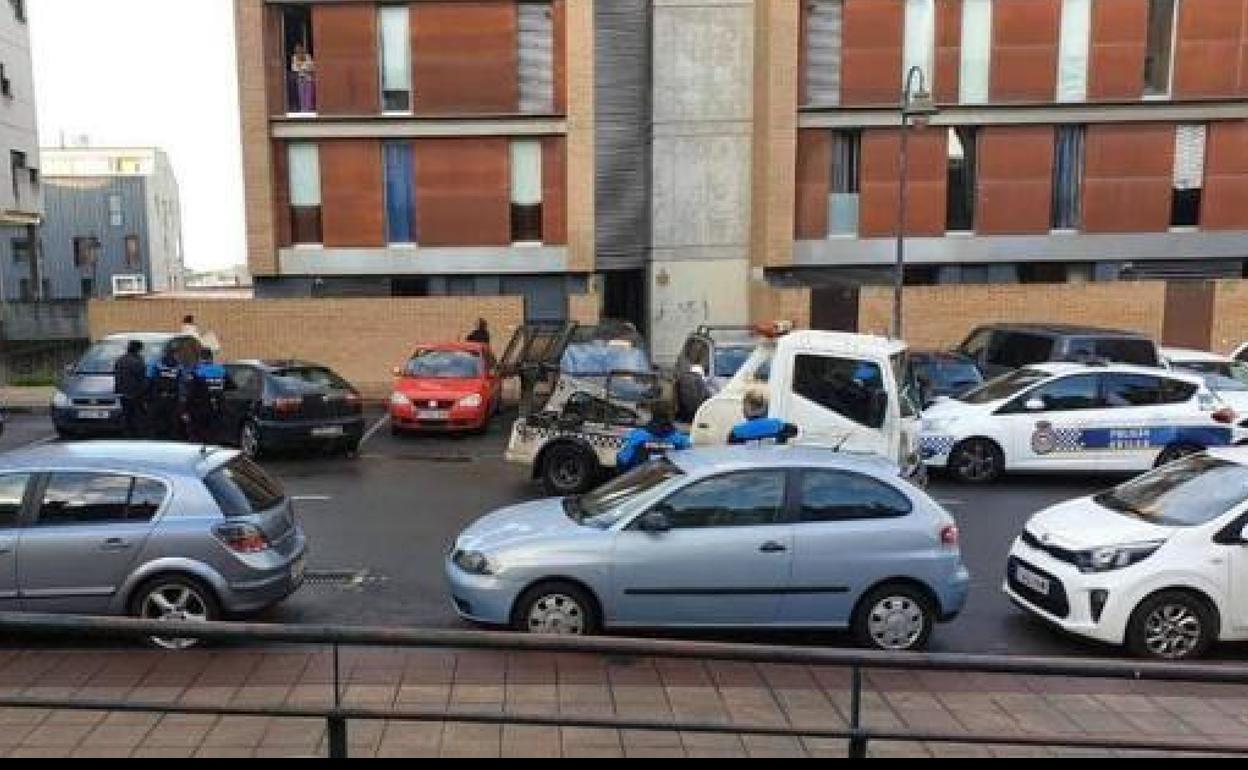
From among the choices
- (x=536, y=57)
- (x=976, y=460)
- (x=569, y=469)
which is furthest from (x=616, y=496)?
(x=536, y=57)

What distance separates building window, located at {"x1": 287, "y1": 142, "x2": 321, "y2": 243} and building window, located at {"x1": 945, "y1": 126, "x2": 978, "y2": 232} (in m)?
15.9

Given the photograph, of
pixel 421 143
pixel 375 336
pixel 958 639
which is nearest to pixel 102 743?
pixel 958 639

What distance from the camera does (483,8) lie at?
23.4 metres

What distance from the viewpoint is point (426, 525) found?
10.3 meters

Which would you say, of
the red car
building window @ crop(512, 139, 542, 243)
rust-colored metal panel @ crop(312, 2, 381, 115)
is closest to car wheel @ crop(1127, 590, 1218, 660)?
the red car

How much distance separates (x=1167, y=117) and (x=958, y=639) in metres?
22.0

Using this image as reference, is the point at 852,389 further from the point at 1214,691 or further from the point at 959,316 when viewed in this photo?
the point at 959,316

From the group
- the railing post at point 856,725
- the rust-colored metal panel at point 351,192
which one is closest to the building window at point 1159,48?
the rust-colored metal panel at point 351,192

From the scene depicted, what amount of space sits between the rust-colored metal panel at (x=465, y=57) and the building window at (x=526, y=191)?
1.03m

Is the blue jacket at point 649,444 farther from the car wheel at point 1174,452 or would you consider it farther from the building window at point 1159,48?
the building window at point 1159,48

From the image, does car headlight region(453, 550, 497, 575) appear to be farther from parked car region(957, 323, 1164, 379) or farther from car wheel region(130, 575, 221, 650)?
parked car region(957, 323, 1164, 379)

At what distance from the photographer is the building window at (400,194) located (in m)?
24.1

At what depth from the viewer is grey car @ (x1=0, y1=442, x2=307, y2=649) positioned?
648 cm

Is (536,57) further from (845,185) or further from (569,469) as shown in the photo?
(569,469)
